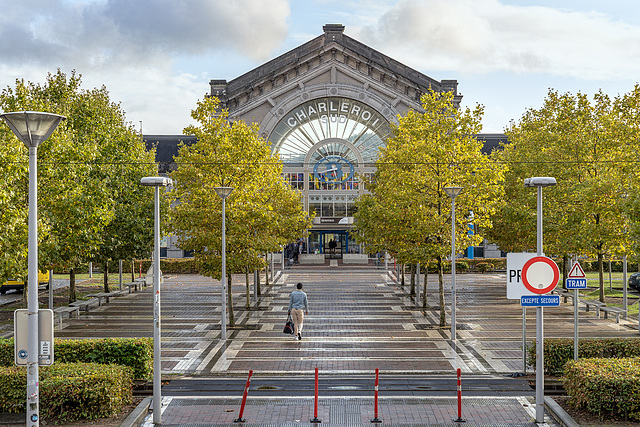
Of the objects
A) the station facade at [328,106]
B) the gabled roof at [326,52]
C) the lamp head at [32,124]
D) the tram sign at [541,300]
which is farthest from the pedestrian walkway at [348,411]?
the gabled roof at [326,52]

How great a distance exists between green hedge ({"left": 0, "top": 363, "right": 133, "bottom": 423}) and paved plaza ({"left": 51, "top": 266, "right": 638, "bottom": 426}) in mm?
981

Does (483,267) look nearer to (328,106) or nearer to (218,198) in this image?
(328,106)

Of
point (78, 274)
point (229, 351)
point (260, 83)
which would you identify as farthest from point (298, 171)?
point (229, 351)

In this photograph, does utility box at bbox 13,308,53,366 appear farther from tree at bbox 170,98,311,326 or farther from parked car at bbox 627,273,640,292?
parked car at bbox 627,273,640,292

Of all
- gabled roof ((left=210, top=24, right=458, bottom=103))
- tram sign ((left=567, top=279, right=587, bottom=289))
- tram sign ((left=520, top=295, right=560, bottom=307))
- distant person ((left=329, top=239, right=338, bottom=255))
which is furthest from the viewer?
distant person ((left=329, top=239, right=338, bottom=255))

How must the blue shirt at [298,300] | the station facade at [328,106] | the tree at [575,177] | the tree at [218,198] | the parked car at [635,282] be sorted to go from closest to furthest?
1. the blue shirt at [298,300]
2. the tree at [218,198]
3. the tree at [575,177]
4. the parked car at [635,282]
5. the station facade at [328,106]

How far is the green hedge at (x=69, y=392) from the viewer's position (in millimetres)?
12578

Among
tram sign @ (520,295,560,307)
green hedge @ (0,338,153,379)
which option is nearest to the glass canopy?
green hedge @ (0,338,153,379)

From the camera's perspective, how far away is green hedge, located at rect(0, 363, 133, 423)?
12578mm

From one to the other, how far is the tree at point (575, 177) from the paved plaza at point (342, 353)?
3.55 m

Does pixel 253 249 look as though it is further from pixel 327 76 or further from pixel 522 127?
pixel 327 76

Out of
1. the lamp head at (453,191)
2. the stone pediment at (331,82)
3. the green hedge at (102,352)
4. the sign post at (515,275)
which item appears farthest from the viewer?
the stone pediment at (331,82)

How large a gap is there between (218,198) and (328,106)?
116ft

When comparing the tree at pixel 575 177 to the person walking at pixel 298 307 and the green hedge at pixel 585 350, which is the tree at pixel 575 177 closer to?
the green hedge at pixel 585 350
